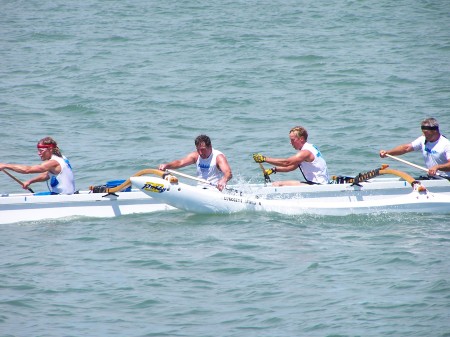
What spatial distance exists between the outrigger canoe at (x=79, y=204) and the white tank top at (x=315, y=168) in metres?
2.61

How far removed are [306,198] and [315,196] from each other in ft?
0.53

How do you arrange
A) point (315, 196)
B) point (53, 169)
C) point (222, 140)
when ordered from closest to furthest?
point (53, 169)
point (315, 196)
point (222, 140)

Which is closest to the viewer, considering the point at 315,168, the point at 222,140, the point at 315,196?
the point at 315,196

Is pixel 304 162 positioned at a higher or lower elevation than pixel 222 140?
lower

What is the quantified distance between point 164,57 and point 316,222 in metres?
14.0

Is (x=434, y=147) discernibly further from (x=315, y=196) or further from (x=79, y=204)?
(x=79, y=204)

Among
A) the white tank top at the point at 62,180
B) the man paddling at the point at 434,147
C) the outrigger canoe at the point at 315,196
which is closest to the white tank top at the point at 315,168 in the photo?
the outrigger canoe at the point at 315,196

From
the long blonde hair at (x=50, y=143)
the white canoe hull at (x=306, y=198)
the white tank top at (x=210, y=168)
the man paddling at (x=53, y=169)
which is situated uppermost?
the long blonde hair at (x=50, y=143)

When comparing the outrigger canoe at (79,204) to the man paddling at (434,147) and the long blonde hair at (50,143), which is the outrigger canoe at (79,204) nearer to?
the long blonde hair at (50,143)

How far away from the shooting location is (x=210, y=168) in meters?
14.2

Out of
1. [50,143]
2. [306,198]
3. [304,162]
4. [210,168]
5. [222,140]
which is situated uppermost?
[50,143]

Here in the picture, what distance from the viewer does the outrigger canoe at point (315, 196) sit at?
13523 mm

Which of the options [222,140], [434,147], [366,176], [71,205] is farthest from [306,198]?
[222,140]

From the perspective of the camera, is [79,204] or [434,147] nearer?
[79,204]
